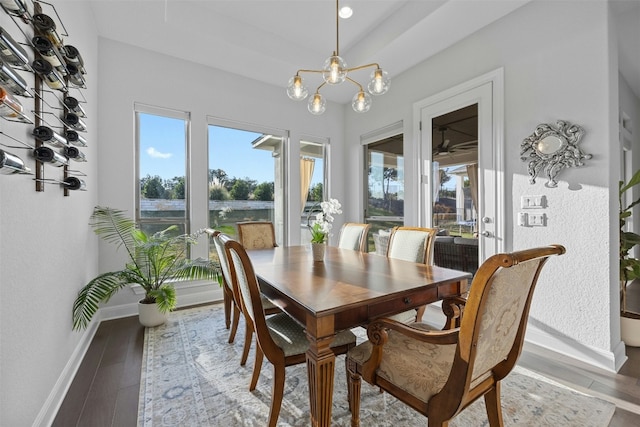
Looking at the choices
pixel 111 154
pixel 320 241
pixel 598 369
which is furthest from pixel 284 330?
pixel 111 154

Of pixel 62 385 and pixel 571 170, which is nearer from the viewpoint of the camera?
pixel 62 385

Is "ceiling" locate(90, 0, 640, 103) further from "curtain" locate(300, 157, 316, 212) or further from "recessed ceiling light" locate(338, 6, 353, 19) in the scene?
"curtain" locate(300, 157, 316, 212)

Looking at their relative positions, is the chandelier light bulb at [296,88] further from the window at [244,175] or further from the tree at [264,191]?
the tree at [264,191]

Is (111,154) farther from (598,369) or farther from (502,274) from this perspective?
(598,369)

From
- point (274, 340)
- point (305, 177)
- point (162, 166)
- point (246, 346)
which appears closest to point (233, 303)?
point (246, 346)

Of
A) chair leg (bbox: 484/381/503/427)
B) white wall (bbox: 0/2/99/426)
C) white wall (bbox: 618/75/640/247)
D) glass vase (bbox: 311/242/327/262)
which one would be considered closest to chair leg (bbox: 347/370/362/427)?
chair leg (bbox: 484/381/503/427)

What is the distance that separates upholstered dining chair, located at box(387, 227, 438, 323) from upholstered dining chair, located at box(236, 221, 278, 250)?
140 centimetres

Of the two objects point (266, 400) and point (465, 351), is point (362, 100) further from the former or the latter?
point (266, 400)

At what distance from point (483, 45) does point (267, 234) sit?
2.92m

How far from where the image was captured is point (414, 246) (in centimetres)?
225

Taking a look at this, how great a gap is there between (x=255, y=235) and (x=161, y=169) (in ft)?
4.56

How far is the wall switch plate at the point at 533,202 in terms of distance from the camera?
2275mm

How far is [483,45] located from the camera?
2.70 meters

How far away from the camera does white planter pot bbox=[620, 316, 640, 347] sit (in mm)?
2205
